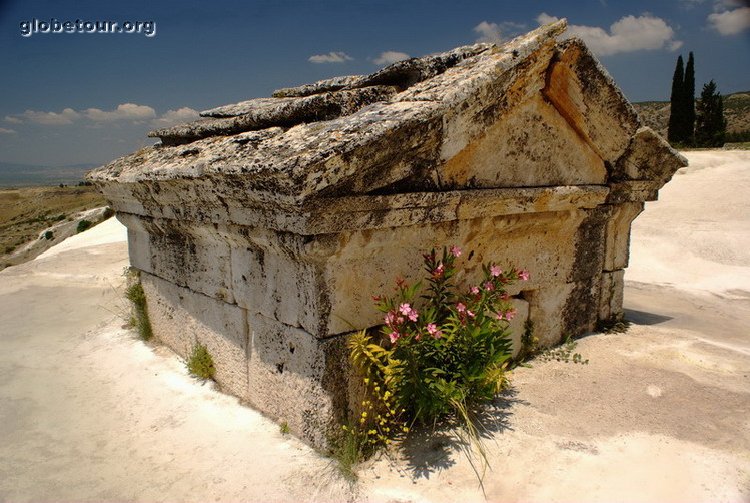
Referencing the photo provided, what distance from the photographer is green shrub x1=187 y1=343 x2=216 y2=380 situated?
4055 mm

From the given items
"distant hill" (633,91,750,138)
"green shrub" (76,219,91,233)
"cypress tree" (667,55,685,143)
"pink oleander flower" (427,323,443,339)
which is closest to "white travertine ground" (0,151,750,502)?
"pink oleander flower" (427,323,443,339)

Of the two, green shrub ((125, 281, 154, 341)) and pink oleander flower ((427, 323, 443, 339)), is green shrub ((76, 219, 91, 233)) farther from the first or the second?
pink oleander flower ((427, 323, 443, 339))

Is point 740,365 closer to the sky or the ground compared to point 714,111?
closer to the ground

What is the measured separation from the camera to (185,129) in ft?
14.6

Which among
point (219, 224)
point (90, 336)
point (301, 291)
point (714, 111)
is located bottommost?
point (90, 336)

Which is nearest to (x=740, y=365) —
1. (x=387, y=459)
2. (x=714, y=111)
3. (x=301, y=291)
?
(x=387, y=459)

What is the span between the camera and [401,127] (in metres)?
2.71

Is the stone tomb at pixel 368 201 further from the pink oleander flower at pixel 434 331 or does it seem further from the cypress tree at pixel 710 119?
the cypress tree at pixel 710 119

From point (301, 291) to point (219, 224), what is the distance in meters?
0.88

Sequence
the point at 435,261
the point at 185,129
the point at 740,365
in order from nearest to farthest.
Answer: the point at 435,261 → the point at 740,365 → the point at 185,129

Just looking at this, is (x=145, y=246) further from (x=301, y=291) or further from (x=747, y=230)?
(x=747, y=230)

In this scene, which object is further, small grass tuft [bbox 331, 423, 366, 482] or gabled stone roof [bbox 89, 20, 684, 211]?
small grass tuft [bbox 331, 423, 366, 482]

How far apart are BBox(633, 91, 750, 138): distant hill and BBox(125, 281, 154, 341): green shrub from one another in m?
46.4

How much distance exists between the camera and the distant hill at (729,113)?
47.8 metres
